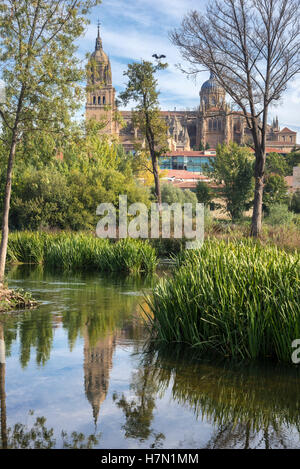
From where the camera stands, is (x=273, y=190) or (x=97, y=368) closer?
(x=97, y=368)

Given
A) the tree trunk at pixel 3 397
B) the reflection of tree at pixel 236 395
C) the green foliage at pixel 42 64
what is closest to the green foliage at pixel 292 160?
the green foliage at pixel 42 64

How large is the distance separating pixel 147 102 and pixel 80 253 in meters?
15.0

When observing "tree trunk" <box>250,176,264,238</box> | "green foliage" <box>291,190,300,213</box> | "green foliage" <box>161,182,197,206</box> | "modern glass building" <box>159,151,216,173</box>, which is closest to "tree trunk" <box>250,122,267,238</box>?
"tree trunk" <box>250,176,264,238</box>

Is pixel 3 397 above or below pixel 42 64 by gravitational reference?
below

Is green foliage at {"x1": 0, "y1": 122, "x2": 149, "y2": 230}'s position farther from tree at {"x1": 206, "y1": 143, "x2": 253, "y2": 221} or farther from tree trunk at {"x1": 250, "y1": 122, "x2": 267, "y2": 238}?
tree at {"x1": 206, "y1": 143, "x2": 253, "y2": 221}

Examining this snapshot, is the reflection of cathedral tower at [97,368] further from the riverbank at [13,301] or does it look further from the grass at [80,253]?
the grass at [80,253]

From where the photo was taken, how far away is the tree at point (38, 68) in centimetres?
1084

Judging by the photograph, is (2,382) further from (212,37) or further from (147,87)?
(147,87)

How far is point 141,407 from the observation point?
202 inches

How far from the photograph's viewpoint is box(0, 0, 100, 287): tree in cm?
1084

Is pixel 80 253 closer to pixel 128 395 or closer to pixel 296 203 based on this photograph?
pixel 128 395

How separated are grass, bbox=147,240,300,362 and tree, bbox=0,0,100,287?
4527mm

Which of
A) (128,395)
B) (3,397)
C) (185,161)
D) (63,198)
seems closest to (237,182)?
(63,198)
